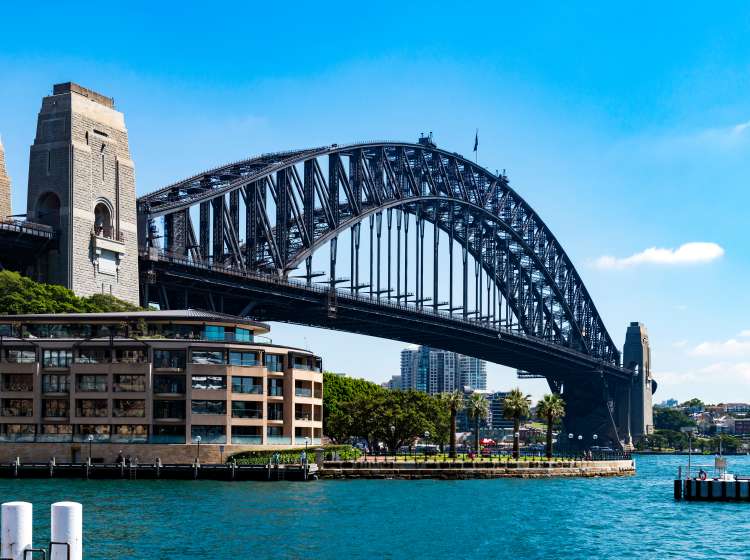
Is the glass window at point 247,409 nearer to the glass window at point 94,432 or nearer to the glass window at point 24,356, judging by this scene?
the glass window at point 94,432

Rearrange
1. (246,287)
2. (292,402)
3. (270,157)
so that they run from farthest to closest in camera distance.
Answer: (270,157) → (246,287) → (292,402)

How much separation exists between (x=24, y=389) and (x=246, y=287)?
41.8m

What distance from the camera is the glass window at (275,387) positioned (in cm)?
11625

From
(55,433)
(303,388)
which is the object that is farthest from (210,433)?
(55,433)

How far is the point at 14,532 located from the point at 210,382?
287ft

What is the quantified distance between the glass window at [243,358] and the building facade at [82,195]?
2393cm

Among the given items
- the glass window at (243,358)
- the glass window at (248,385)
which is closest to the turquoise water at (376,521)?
the glass window at (248,385)

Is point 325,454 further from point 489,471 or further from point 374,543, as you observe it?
point 374,543

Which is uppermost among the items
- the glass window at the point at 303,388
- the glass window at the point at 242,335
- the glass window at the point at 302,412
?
the glass window at the point at 242,335

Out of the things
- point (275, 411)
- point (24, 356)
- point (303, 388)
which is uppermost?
point (24, 356)

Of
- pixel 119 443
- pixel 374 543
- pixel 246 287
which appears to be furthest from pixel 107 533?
pixel 246 287

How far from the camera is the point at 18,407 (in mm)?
111750

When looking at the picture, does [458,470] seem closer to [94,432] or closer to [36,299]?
[94,432]

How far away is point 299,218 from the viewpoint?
170 metres
